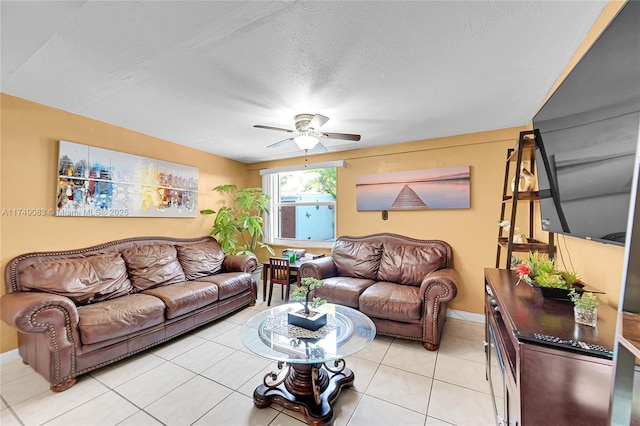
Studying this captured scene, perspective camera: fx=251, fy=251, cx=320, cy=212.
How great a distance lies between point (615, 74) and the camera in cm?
95

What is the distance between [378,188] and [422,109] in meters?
1.45

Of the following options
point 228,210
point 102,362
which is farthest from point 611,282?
point 228,210

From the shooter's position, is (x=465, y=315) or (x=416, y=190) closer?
(x=465, y=315)

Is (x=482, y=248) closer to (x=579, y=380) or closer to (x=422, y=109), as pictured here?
(x=422, y=109)

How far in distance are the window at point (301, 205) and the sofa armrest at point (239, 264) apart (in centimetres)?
102

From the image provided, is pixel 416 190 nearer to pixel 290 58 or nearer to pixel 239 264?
pixel 290 58

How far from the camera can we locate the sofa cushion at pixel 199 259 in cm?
341

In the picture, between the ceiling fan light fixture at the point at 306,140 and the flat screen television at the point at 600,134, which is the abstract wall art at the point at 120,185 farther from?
the flat screen television at the point at 600,134

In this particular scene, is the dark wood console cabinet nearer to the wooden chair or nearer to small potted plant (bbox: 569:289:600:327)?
small potted plant (bbox: 569:289:600:327)

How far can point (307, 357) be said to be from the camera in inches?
61.6

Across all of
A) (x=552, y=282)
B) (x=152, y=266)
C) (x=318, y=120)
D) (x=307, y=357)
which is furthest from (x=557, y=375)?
(x=152, y=266)

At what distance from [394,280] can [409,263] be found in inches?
11.6

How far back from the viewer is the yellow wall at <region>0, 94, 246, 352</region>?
2.29 m

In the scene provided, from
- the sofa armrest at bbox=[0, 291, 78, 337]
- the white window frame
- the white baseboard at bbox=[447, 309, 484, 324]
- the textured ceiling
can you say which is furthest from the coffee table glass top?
the white window frame
